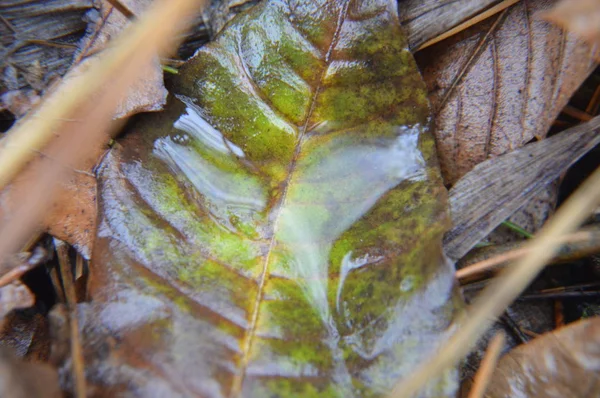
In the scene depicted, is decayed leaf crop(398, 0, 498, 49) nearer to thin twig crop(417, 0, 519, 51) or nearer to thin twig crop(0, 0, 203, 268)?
thin twig crop(417, 0, 519, 51)

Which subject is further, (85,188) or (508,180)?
(508,180)

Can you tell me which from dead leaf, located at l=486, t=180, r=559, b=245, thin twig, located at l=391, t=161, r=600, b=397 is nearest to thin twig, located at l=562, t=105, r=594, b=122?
dead leaf, located at l=486, t=180, r=559, b=245

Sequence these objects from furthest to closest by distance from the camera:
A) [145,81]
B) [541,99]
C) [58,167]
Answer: [541,99], [145,81], [58,167]

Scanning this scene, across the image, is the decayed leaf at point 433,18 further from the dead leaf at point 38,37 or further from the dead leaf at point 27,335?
the dead leaf at point 27,335

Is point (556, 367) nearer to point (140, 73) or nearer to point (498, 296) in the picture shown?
point (498, 296)

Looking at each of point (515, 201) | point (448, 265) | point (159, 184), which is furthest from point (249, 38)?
point (515, 201)

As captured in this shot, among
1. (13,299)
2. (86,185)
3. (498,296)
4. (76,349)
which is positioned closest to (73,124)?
(86,185)

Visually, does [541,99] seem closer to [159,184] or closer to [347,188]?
→ [347,188]
